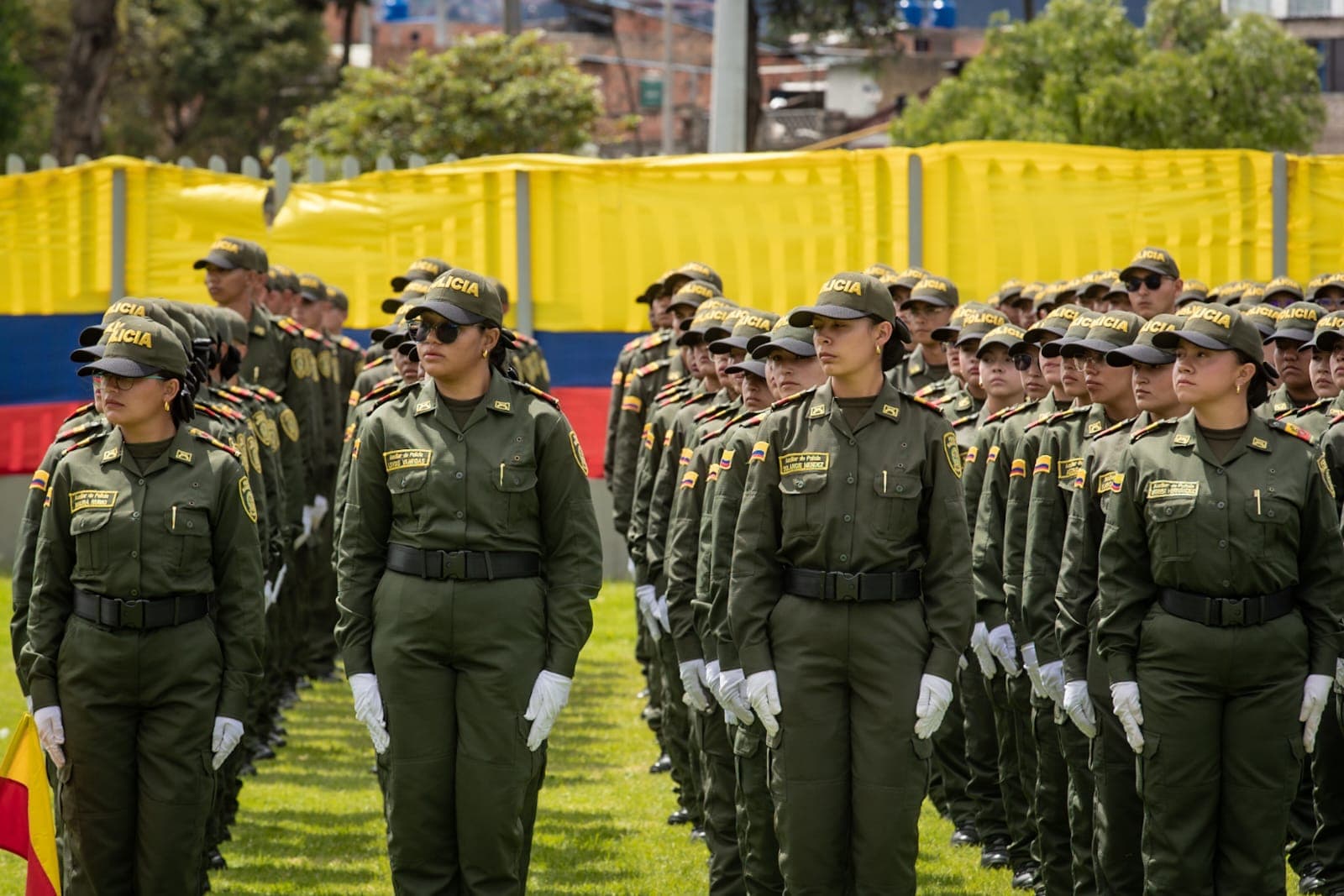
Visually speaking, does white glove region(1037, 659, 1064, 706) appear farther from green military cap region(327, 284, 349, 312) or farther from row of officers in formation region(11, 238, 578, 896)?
green military cap region(327, 284, 349, 312)

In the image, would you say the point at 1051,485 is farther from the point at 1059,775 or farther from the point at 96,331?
the point at 96,331

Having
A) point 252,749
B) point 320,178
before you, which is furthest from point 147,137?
point 252,749

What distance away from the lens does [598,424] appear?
17062 mm

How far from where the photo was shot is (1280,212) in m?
15.3

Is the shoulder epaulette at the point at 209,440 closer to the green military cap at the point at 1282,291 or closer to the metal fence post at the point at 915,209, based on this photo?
the green military cap at the point at 1282,291

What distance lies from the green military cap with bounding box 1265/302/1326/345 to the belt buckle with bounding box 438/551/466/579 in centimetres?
451

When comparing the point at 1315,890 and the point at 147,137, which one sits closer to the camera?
the point at 1315,890

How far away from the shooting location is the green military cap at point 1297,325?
367 inches

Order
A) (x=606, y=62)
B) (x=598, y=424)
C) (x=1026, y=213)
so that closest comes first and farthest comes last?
(x=1026, y=213)
(x=598, y=424)
(x=606, y=62)

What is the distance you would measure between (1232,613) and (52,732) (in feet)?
14.0

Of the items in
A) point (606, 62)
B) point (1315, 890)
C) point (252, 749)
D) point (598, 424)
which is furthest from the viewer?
point (606, 62)

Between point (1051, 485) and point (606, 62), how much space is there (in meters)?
54.0

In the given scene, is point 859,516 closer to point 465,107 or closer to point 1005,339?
point 1005,339

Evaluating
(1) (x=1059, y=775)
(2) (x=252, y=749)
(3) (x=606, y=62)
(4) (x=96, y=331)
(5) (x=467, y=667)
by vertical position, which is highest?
(3) (x=606, y=62)
